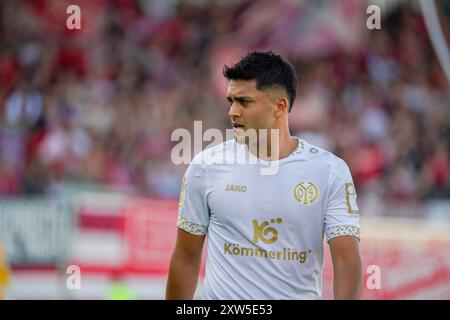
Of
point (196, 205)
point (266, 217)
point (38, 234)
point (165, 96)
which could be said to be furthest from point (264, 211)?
point (165, 96)

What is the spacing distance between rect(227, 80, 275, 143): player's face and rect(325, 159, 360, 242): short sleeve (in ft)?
1.44

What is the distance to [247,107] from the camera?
459 cm

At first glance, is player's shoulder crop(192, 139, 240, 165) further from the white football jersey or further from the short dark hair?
the short dark hair

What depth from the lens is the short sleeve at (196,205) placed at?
15.2ft

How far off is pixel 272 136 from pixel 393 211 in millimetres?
6080

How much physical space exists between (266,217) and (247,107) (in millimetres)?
543

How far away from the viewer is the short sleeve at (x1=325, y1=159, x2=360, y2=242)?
450 cm

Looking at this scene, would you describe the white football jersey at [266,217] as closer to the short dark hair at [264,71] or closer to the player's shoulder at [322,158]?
the player's shoulder at [322,158]

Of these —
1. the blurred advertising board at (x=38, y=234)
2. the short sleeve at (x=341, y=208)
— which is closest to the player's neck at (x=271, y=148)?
the short sleeve at (x=341, y=208)

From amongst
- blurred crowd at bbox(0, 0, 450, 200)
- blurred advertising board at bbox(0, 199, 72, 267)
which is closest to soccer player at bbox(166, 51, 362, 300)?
blurred advertising board at bbox(0, 199, 72, 267)

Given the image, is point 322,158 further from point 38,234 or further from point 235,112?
point 38,234

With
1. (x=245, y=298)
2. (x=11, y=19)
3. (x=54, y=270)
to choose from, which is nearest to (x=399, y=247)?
(x=54, y=270)

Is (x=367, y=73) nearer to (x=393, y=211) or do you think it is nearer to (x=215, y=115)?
(x=215, y=115)

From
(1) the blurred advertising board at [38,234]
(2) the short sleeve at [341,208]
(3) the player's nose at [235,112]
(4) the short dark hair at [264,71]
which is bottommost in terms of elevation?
(1) the blurred advertising board at [38,234]
